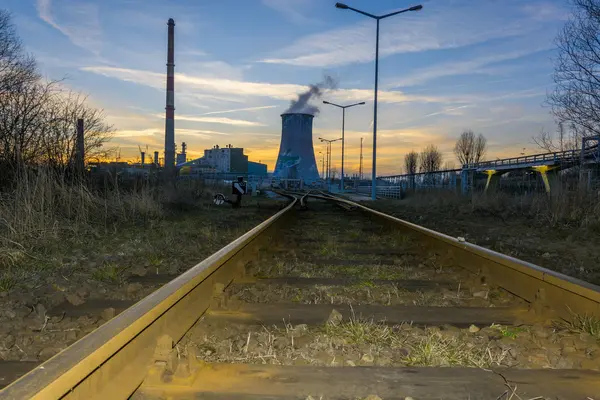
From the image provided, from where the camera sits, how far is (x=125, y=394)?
1565 millimetres

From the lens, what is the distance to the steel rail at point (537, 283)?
2.54 m

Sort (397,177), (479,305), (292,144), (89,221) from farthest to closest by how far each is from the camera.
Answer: (292,144) < (397,177) < (89,221) < (479,305)

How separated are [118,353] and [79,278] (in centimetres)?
282

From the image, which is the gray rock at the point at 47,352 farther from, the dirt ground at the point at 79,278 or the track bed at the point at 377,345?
the track bed at the point at 377,345

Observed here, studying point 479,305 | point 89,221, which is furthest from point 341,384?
point 89,221

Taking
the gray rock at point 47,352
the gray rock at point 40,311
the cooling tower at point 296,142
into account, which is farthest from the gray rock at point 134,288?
the cooling tower at point 296,142

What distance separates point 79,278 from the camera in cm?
405

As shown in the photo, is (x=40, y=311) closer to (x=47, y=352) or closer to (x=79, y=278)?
(x=47, y=352)

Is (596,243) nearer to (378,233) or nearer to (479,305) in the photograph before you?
(378,233)

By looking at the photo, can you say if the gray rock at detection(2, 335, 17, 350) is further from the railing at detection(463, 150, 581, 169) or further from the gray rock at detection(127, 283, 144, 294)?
the railing at detection(463, 150, 581, 169)

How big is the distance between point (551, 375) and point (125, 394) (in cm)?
169

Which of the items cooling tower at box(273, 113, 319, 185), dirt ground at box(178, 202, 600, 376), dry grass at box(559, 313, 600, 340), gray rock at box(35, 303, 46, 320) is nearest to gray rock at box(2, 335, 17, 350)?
gray rock at box(35, 303, 46, 320)

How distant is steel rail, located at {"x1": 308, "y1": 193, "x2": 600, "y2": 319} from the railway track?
0.01 meters

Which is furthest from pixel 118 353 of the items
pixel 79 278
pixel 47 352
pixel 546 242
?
pixel 546 242
